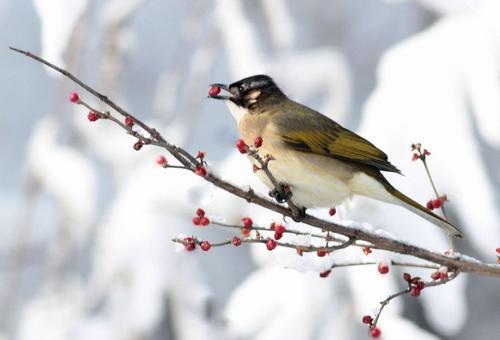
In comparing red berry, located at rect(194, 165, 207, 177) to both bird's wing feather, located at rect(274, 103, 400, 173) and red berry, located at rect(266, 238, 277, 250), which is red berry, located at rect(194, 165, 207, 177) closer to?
red berry, located at rect(266, 238, 277, 250)

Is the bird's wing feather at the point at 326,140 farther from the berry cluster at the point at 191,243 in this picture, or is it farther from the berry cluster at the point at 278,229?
the berry cluster at the point at 191,243

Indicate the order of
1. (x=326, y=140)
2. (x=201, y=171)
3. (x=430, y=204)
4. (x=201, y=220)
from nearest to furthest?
(x=201, y=171)
(x=201, y=220)
(x=430, y=204)
(x=326, y=140)

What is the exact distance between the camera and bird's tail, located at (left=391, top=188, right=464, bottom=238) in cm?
238

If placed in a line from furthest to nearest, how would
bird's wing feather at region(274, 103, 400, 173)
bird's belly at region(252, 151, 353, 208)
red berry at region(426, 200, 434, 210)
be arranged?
bird's wing feather at region(274, 103, 400, 173), bird's belly at region(252, 151, 353, 208), red berry at region(426, 200, 434, 210)

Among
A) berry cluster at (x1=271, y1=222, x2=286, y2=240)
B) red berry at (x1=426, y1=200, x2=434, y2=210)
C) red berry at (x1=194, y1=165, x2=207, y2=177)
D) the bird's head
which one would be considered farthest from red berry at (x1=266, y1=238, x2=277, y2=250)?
the bird's head

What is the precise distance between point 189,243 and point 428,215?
0.88 metres

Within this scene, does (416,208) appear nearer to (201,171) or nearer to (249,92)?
(249,92)

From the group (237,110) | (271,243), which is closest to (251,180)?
(237,110)

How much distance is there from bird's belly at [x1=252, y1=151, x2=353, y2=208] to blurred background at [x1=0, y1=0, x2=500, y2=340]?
0.28ft

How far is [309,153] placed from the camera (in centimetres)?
304

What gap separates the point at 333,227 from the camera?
6.95 feet

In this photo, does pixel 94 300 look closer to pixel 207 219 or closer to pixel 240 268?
pixel 240 268

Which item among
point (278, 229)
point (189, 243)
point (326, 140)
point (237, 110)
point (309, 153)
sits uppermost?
point (237, 110)

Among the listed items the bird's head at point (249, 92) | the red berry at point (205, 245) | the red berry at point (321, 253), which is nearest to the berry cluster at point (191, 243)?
the red berry at point (205, 245)
